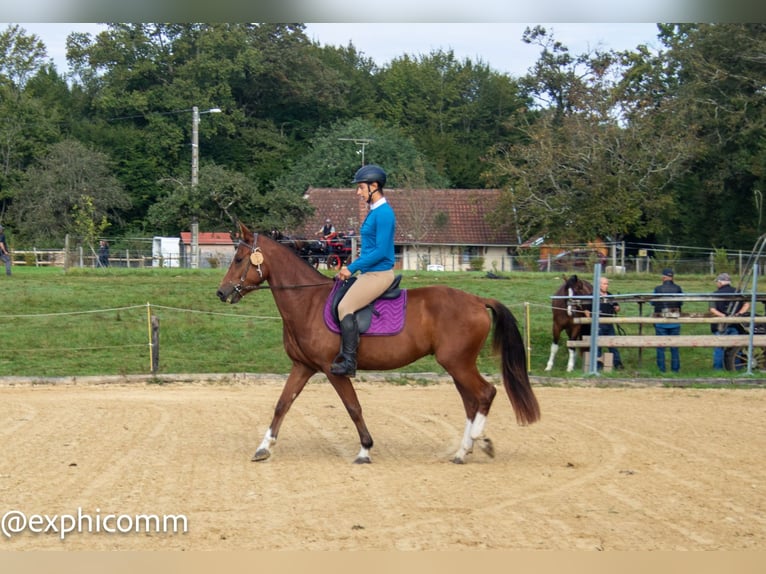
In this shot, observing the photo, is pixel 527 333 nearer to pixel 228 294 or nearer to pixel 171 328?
pixel 171 328

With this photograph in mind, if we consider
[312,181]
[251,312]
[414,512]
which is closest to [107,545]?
[414,512]

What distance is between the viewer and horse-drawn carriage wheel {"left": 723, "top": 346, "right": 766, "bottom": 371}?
19.7m

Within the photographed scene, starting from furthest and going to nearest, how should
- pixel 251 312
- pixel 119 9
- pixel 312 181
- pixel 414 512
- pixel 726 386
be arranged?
pixel 312 181, pixel 251 312, pixel 726 386, pixel 414 512, pixel 119 9

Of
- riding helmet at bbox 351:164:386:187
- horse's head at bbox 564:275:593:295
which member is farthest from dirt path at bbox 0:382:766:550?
horse's head at bbox 564:275:593:295

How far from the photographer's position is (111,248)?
147ft

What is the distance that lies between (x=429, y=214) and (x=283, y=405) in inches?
1651

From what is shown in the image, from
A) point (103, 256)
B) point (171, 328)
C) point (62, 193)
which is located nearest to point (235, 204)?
point (103, 256)

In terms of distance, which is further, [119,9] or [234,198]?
[234,198]

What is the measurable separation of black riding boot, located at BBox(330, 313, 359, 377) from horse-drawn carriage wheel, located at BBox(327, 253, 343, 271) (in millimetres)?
20062

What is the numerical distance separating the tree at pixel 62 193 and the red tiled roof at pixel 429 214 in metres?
10.4

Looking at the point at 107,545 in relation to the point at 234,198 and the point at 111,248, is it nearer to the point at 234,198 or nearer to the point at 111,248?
the point at 234,198

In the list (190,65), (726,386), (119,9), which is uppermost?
(190,65)

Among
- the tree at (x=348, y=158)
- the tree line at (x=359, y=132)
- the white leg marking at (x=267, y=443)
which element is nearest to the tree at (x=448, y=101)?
the tree line at (x=359, y=132)

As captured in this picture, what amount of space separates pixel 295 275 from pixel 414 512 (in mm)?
3513
